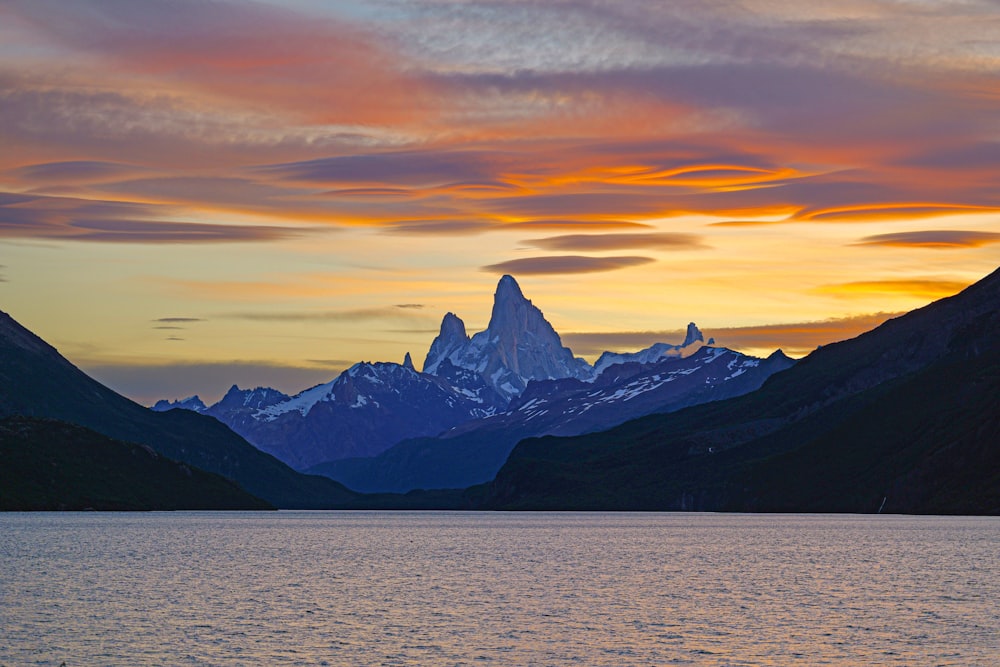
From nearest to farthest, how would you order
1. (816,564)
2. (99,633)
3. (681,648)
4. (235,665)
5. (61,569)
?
1. (235,665)
2. (681,648)
3. (99,633)
4. (61,569)
5. (816,564)

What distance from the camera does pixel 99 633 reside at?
327 ft

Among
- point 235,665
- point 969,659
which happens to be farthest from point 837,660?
point 235,665

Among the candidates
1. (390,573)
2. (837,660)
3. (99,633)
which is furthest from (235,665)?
(390,573)

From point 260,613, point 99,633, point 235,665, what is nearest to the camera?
point 235,665

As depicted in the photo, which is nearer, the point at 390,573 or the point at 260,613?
the point at 260,613

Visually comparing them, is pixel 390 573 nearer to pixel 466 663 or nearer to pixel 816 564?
pixel 816 564

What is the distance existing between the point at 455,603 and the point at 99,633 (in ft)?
128

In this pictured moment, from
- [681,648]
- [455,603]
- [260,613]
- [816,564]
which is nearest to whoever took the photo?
[681,648]

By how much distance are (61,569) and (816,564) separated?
358ft

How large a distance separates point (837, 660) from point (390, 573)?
9468cm

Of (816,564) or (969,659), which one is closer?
(969,659)

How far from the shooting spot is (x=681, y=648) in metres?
92.1

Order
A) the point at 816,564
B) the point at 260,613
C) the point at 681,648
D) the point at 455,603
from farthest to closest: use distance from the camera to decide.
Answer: the point at 816,564 → the point at 455,603 → the point at 260,613 → the point at 681,648

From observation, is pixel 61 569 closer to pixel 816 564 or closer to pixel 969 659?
pixel 816 564
